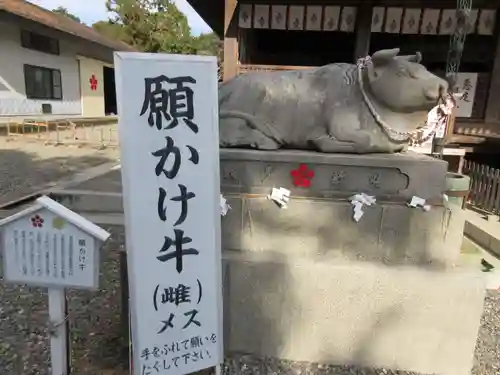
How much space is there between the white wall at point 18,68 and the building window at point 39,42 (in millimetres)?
152

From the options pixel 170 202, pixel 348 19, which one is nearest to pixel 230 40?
pixel 348 19

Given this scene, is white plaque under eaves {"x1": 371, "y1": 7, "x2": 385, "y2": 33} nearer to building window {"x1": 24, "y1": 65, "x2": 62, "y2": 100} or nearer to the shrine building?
the shrine building

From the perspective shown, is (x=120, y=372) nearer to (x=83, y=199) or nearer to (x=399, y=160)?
(x=399, y=160)

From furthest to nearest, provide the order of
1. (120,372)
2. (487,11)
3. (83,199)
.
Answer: (487,11) → (83,199) → (120,372)

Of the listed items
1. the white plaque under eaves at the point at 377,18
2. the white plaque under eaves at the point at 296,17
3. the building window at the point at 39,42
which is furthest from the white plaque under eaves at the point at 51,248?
the building window at the point at 39,42

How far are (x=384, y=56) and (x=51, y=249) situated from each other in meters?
2.22

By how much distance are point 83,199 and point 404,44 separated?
849 centimetres

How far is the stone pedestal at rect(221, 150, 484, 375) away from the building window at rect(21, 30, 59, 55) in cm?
1430

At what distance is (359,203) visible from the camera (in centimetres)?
253

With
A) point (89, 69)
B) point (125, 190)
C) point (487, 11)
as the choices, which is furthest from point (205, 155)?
point (89, 69)

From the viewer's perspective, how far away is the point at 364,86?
269 centimetres

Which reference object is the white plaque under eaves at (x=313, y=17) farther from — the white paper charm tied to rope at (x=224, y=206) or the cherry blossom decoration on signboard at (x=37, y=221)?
the cherry blossom decoration on signboard at (x=37, y=221)

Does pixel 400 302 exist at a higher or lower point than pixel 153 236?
lower

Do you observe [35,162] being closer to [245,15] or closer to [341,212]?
[245,15]
